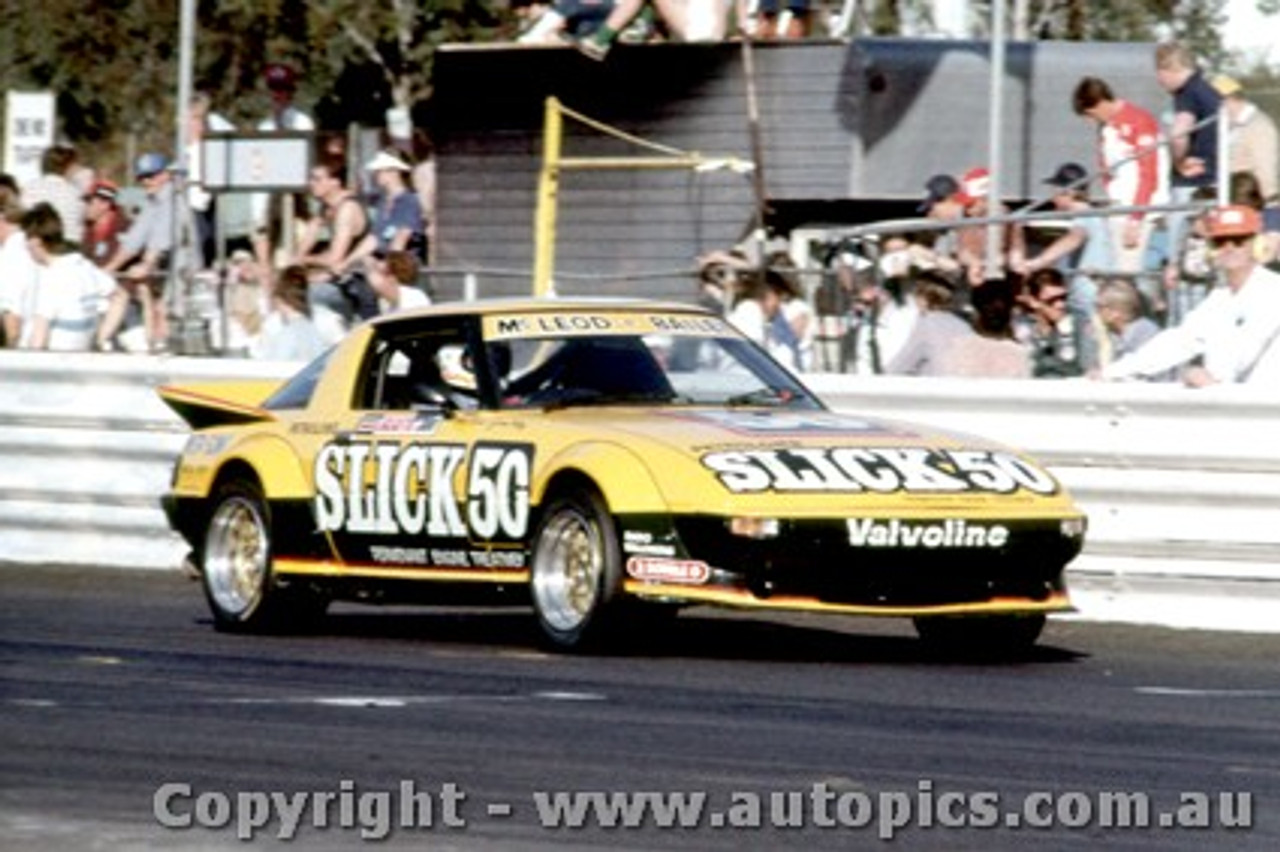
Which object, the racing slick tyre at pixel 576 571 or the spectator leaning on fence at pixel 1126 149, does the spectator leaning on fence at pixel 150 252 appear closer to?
the spectator leaning on fence at pixel 1126 149

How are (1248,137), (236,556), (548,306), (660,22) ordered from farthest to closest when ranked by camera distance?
(660,22)
(1248,137)
(236,556)
(548,306)

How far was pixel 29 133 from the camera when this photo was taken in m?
25.9

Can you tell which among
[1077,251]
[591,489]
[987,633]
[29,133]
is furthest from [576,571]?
[29,133]

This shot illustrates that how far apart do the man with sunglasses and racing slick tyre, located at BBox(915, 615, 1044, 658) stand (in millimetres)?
2123

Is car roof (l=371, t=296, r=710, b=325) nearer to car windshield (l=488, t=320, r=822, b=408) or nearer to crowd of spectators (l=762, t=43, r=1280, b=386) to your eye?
car windshield (l=488, t=320, r=822, b=408)

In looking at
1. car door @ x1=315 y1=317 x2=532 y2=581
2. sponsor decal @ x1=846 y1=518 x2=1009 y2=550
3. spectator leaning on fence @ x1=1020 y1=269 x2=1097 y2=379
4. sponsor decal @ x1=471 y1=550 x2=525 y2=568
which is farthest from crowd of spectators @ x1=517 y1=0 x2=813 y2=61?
sponsor decal @ x1=846 y1=518 x2=1009 y2=550

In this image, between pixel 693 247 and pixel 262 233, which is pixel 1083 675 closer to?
pixel 693 247

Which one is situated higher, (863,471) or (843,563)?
(863,471)

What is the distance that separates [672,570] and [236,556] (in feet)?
9.65

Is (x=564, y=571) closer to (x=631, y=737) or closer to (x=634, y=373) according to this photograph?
(x=634, y=373)

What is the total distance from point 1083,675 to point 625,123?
32.2ft

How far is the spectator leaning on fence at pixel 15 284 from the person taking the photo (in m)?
21.6

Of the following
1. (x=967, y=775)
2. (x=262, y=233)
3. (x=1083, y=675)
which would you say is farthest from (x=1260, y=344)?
(x=262, y=233)

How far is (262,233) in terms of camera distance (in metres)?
24.4
